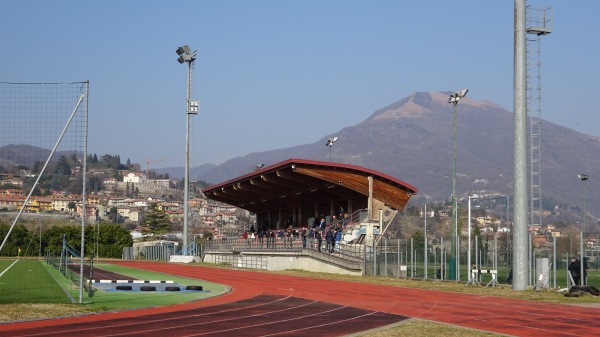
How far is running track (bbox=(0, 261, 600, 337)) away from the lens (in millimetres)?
19594

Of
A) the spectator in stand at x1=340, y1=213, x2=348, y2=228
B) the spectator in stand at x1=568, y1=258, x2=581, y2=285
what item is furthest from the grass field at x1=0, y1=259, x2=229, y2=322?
the spectator in stand at x1=340, y1=213, x2=348, y2=228

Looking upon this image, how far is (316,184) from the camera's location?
53.4m

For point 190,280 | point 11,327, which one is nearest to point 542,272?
point 190,280

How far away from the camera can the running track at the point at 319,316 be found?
19.6 metres

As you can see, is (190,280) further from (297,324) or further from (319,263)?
(297,324)

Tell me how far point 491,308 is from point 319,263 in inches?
895

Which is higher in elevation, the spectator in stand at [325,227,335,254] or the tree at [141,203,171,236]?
the tree at [141,203,171,236]

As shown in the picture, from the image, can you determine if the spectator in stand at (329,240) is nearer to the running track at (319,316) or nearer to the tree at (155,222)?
the running track at (319,316)

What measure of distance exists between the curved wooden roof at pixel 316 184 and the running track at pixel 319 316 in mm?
17547

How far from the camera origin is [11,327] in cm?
1941

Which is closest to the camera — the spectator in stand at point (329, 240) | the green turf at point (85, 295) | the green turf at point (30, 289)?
the green turf at point (85, 295)

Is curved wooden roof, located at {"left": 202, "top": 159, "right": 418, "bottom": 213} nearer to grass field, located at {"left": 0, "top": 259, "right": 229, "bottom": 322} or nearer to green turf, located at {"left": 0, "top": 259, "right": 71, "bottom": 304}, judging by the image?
grass field, located at {"left": 0, "top": 259, "right": 229, "bottom": 322}

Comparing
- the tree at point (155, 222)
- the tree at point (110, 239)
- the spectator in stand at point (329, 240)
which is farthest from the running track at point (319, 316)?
the tree at point (155, 222)

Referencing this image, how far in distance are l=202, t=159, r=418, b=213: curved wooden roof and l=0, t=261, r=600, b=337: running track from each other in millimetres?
17547
